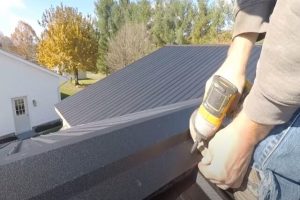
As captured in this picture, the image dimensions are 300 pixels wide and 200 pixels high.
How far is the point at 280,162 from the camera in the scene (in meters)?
1.04

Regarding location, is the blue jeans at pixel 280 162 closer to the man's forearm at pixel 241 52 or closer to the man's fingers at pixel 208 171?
the man's fingers at pixel 208 171

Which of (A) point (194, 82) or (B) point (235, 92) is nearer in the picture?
(B) point (235, 92)

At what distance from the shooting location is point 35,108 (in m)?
19.3

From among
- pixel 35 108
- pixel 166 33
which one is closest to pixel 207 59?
pixel 35 108

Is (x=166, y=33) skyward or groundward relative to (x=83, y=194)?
groundward

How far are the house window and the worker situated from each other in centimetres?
1940

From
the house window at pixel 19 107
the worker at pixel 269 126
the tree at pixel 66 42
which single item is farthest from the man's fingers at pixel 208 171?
the tree at pixel 66 42

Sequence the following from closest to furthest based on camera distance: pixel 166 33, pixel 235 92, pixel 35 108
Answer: pixel 235 92 → pixel 35 108 → pixel 166 33

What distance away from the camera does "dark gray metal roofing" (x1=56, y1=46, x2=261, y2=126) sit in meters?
7.28

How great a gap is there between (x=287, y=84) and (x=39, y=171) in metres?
0.78

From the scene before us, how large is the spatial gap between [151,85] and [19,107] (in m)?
13.4

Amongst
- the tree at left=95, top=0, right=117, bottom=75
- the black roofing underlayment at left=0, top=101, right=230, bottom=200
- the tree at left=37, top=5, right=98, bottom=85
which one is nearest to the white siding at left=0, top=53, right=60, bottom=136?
the tree at left=37, top=5, right=98, bottom=85

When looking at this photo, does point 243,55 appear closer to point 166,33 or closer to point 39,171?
point 39,171

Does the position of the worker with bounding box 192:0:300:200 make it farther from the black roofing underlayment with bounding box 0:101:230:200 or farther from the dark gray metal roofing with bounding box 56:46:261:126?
the dark gray metal roofing with bounding box 56:46:261:126
